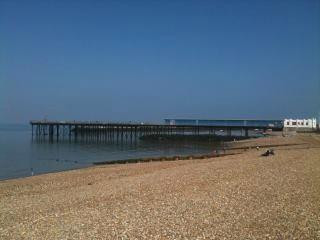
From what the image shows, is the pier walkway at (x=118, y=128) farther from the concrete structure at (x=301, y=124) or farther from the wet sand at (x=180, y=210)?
the wet sand at (x=180, y=210)

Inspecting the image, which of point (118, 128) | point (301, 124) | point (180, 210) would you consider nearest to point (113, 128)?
point (118, 128)

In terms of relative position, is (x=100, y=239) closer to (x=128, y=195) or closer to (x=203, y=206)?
(x=203, y=206)

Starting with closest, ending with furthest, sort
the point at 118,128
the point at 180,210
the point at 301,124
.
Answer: the point at 180,210 → the point at 118,128 → the point at 301,124

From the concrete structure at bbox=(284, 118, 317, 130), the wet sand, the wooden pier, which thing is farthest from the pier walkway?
the wet sand

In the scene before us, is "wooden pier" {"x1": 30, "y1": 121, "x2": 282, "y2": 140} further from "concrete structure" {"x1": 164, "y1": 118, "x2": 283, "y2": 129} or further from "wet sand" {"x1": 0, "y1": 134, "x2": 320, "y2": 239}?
"wet sand" {"x1": 0, "y1": 134, "x2": 320, "y2": 239}

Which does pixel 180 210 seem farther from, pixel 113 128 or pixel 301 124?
pixel 301 124

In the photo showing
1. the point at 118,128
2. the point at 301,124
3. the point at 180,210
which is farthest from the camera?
the point at 301,124

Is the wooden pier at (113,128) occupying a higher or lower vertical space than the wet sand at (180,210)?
higher

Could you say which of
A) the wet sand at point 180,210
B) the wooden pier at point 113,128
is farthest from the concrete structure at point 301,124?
the wet sand at point 180,210

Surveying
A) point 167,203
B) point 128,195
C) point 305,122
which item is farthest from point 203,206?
point 305,122

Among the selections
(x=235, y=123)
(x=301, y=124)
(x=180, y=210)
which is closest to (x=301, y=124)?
(x=301, y=124)

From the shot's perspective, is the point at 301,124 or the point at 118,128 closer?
the point at 118,128

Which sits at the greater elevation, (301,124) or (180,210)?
(301,124)

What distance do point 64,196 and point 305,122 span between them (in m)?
76.7
